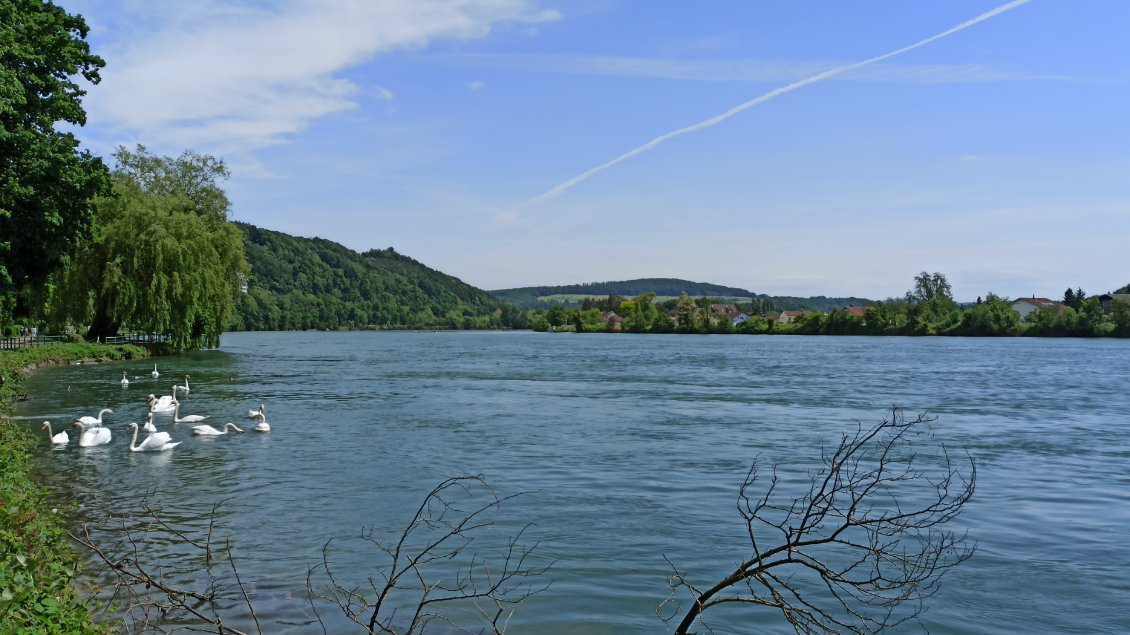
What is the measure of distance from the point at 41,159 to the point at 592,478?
16.4 metres

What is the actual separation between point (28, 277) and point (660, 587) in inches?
869

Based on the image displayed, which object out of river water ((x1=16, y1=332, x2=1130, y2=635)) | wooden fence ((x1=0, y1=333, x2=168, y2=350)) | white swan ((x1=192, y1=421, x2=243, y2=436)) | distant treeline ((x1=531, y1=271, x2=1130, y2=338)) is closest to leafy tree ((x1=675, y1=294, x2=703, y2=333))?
distant treeline ((x1=531, y1=271, x2=1130, y2=338))

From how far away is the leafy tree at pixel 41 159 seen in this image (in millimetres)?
21156

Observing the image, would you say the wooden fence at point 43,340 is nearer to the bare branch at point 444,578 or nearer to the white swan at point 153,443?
the white swan at point 153,443

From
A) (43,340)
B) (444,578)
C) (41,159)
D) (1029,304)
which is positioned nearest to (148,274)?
(43,340)

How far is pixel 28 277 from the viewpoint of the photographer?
24359mm

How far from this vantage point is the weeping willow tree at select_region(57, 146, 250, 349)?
45.1 metres

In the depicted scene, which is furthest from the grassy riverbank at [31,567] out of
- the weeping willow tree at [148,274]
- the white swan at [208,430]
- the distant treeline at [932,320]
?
the distant treeline at [932,320]

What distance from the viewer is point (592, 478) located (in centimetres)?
1536

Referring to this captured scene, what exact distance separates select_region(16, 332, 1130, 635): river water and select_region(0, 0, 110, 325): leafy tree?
4210mm

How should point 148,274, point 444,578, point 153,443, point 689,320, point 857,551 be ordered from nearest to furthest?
1. point 444,578
2. point 857,551
3. point 153,443
4. point 148,274
5. point 689,320

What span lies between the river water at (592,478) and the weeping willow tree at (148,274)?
33.9 feet

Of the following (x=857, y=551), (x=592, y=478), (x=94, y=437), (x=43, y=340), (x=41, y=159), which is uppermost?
(x=41, y=159)

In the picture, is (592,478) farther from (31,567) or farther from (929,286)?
(929,286)
